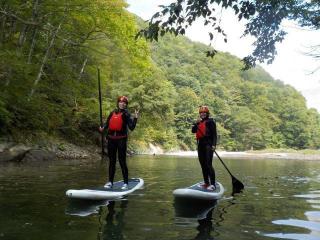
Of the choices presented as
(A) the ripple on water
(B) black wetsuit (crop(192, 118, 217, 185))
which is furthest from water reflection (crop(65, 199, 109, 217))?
(A) the ripple on water

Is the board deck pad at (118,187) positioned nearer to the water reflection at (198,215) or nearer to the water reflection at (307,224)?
the water reflection at (198,215)

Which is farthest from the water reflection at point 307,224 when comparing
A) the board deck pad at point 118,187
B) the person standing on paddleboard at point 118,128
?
A: the person standing on paddleboard at point 118,128

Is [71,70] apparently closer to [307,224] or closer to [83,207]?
[83,207]

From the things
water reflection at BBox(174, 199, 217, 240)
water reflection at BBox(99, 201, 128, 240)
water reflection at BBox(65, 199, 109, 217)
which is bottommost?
water reflection at BBox(65, 199, 109, 217)

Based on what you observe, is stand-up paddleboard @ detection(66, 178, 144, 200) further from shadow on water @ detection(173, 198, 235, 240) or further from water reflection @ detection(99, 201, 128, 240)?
shadow on water @ detection(173, 198, 235, 240)

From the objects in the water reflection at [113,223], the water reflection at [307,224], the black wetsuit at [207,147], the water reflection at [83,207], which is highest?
the black wetsuit at [207,147]

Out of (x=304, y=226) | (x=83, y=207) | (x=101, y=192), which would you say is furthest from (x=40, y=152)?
(x=304, y=226)

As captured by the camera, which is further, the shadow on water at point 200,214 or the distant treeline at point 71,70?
the distant treeline at point 71,70

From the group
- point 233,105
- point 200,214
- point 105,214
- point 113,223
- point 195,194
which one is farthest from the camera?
point 233,105

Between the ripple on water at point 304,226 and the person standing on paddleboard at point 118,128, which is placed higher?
the person standing on paddleboard at point 118,128

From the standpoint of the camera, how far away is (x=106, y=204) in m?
8.68

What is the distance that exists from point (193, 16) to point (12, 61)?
13.0 meters

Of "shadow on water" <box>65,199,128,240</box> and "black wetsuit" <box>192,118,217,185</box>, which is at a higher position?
"black wetsuit" <box>192,118,217,185</box>

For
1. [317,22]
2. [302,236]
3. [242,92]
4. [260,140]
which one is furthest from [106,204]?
[242,92]
